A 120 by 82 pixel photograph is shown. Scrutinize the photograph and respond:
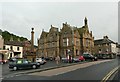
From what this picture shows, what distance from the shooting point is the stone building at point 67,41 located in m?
75.8

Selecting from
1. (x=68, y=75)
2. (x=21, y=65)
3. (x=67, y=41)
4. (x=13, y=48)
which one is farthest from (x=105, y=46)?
(x=68, y=75)

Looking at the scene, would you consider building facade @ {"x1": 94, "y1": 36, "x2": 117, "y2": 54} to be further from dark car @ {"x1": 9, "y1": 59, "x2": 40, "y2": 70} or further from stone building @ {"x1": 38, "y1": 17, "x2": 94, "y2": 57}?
dark car @ {"x1": 9, "y1": 59, "x2": 40, "y2": 70}

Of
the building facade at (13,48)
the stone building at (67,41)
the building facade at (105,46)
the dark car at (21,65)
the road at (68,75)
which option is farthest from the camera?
the building facade at (105,46)

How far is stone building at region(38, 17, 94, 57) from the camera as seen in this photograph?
75.8 m

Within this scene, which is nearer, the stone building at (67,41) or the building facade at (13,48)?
the building facade at (13,48)

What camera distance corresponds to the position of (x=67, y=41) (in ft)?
250

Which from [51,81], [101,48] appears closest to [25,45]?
[101,48]

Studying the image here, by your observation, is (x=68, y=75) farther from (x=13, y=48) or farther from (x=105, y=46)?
(x=105, y=46)

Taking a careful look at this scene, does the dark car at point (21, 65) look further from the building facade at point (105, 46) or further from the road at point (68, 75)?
the building facade at point (105, 46)

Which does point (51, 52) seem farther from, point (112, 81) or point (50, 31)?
point (112, 81)

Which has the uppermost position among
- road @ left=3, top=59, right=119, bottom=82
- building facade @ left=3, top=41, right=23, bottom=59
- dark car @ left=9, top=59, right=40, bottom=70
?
building facade @ left=3, top=41, right=23, bottom=59

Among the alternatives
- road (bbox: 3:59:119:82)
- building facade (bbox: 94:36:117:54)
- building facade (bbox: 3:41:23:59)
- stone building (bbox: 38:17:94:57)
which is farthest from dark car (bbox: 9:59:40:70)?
building facade (bbox: 94:36:117:54)

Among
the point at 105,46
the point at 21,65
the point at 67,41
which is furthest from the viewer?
the point at 105,46

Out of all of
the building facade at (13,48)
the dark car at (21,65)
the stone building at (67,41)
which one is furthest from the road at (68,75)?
the building facade at (13,48)
